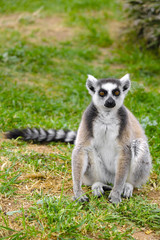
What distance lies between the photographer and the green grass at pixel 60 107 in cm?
312

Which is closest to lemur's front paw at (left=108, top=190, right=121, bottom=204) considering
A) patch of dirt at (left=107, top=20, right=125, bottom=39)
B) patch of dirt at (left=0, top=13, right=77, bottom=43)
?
patch of dirt at (left=0, top=13, right=77, bottom=43)

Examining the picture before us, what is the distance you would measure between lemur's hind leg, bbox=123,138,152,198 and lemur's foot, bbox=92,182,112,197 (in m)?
0.23

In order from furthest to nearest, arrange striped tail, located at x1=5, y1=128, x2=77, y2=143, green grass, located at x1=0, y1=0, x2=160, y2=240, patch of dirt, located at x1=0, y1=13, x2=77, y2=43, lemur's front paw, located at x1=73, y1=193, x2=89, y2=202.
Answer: patch of dirt, located at x1=0, y1=13, x2=77, y2=43 → striped tail, located at x1=5, y1=128, x2=77, y2=143 → lemur's front paw, located at x1=73, y1=193, x2=89, y2=202 → green grass, located at x1=0, y1=0, x2=160, y2=240

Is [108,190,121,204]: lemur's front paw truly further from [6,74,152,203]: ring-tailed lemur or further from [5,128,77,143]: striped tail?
[5,128,77,143]: striped tail

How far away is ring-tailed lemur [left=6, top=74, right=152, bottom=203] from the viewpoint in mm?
3670

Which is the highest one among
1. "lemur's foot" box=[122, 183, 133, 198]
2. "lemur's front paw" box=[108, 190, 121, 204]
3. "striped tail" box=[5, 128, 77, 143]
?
"striped tail" box=[5, 128, 77, 143]

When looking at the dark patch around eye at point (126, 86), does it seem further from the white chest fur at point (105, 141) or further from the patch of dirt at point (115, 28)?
the patch of dirt at point (115, 28)

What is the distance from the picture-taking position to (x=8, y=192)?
3.52 metres

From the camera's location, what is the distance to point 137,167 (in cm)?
376

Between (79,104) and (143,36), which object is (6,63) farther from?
(143,36)

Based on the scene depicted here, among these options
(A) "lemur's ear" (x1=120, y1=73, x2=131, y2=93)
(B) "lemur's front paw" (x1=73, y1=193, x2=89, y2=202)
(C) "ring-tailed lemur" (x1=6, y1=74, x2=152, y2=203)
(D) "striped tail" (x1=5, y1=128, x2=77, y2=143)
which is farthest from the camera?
(D) "striped tail" (x1=5, y1=128, x2=77, y2=143)

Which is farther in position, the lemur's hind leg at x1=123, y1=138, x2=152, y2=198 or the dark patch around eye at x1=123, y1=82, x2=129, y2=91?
the dark patch around eye at x1=123, y1=82, x2=129, y2=91

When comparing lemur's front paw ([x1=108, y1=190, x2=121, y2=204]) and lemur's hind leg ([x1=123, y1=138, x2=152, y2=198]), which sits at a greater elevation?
lemur's hind leg ([x1=123, y1=138, x2=152, y2=198])

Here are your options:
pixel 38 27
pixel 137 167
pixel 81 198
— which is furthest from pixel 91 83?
pixel 38 27
